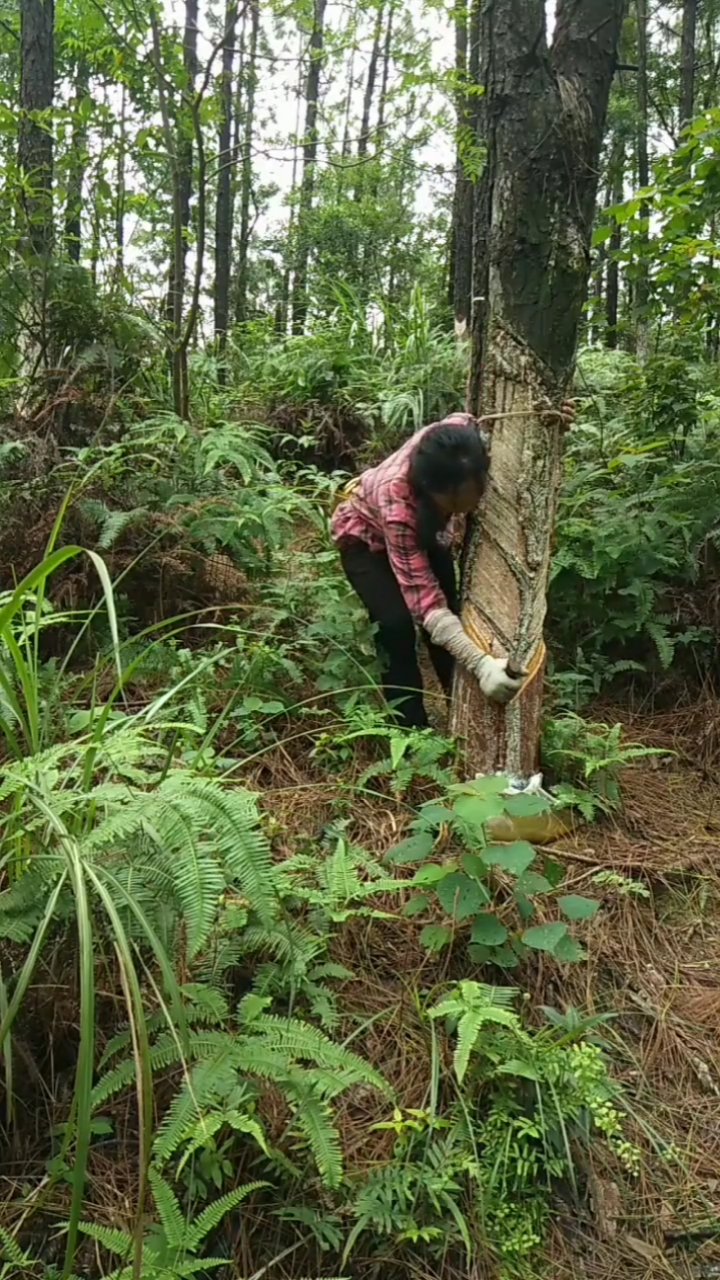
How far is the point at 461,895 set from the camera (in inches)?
91.0

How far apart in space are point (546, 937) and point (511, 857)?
23 cm

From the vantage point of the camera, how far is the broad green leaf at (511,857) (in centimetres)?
223

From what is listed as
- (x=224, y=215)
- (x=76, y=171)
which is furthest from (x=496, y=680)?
(x=224, y=215)

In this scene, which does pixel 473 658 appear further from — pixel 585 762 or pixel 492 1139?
pixel 492 1139

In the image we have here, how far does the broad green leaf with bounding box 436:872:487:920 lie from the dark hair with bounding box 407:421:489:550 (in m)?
1.41

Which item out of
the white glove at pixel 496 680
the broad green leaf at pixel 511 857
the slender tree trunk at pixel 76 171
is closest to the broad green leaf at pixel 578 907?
the broad green leaf at pixel 511 857

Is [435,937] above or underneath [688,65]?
underneath

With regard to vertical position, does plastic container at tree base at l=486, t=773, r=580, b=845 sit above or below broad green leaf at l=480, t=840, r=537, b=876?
below

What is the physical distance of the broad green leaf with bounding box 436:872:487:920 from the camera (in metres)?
2.28

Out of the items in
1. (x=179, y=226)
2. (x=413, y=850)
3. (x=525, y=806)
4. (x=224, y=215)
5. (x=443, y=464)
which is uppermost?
(x=224, y=215)

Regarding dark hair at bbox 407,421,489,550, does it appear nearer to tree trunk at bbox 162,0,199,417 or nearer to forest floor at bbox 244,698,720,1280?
forest floor at bbox 244,698,720,1280

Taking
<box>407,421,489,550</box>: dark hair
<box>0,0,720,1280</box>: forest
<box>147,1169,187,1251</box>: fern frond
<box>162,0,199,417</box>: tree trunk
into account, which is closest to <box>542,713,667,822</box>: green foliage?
<box>0,0,720,1280</box>: forest

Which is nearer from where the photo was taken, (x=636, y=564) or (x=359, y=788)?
(x=359, y=788)

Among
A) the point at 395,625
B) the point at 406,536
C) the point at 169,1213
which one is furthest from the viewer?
the point at 395,625
